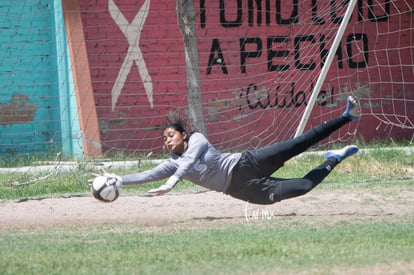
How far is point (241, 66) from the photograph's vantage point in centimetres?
1664

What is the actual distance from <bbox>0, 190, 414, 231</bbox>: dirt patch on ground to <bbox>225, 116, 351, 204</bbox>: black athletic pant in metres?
0.40

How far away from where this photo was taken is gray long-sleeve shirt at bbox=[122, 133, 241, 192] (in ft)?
28.7

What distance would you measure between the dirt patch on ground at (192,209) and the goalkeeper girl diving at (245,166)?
1.50 ft

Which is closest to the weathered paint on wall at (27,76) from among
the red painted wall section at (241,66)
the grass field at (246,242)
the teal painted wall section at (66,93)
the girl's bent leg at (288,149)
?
the teal painted wall section at (66,93)

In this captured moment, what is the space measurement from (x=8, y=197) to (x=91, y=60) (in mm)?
4516

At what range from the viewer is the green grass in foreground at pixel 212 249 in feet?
21.9

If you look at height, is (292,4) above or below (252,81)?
above

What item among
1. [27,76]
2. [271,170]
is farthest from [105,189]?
[27,76]

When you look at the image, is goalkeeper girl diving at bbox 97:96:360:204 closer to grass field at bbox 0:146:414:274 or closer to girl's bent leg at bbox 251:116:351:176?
girl's bent leg at bbox 251:116:351:176

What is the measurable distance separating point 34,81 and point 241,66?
4154 mm

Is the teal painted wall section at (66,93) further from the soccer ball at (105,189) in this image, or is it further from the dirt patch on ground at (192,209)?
the soccer ball at (105,189)

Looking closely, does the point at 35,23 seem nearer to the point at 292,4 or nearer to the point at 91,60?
the point at 91,60

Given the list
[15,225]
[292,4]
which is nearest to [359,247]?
[15,225]

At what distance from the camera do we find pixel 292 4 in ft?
56.0
